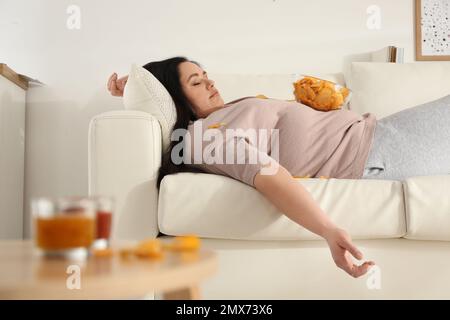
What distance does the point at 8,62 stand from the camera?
2.51 m

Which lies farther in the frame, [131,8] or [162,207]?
[131,8]

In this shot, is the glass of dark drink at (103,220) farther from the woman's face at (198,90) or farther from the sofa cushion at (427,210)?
the woman's face at (198,90)

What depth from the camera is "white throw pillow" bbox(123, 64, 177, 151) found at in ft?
5.48

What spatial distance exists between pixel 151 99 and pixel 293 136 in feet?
1.44

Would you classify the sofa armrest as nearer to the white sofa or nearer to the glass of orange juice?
the white sofa

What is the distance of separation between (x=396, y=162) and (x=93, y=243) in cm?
119

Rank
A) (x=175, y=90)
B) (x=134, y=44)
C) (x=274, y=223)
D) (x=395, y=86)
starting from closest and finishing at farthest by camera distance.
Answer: (x=274, y=223) < (x=175, y=90) < (x=395, y=86) < (x=134, y=44)

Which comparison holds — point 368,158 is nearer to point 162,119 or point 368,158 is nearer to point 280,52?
point 162,119

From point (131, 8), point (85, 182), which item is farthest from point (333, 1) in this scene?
point (85, 182)

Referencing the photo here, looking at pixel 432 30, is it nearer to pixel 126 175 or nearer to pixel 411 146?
pixel 411 146

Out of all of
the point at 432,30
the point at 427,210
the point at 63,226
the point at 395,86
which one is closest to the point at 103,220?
the point at 63,226

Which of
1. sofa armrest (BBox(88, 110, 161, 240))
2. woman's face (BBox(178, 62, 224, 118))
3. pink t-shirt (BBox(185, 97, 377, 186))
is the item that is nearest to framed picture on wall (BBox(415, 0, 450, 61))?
pink t-shirt (BBox(185, 97, 377, 186))

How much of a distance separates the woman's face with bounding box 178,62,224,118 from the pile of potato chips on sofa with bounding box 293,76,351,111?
278 mm

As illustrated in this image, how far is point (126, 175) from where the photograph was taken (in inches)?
59.1
